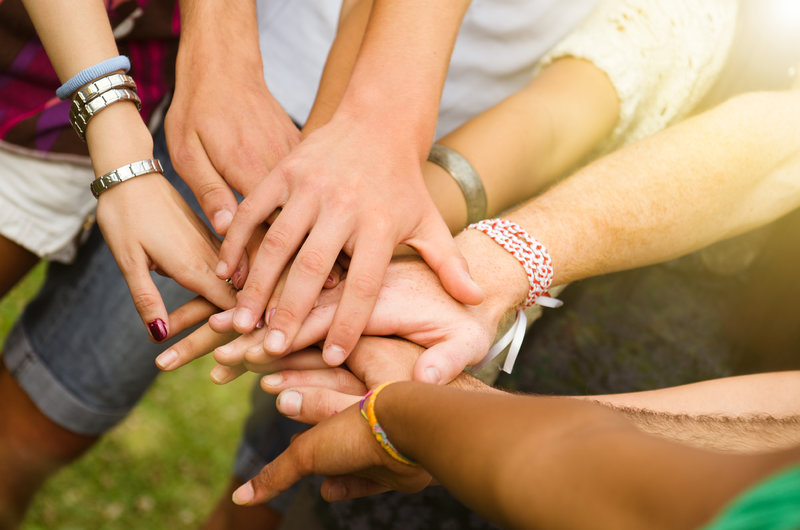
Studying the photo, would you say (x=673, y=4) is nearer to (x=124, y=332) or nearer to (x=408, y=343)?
(x=408, y=343)

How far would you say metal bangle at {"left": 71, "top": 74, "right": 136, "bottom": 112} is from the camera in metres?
1.11

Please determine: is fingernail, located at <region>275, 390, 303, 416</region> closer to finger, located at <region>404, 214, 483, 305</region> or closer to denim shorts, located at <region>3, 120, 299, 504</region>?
finger, located at <region>404, 214, 483, 305</region>

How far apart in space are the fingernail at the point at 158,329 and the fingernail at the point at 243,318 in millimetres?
154

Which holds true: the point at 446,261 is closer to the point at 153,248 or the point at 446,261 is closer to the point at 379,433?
the point at 379,433

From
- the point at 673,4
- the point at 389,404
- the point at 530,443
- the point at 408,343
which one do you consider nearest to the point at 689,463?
the point at 530,443

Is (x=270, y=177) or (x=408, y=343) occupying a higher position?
(x=270, y=177)

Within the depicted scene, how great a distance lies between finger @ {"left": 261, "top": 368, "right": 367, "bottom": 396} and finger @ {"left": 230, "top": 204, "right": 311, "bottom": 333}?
102 mm

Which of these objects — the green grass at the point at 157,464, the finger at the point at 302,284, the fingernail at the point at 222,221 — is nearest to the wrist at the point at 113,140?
the fingernail at the point at 222,221

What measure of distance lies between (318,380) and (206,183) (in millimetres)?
444

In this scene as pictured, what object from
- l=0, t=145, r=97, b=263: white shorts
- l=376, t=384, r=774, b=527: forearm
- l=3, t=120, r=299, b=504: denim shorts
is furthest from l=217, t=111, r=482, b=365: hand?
l=0, t=145, r=97, b=263: white shorts

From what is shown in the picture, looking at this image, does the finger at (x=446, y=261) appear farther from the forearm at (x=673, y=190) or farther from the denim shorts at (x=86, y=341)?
the denim shorts at (x=86, y=341)

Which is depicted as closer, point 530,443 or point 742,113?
point 530,443

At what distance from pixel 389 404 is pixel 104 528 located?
1.86m

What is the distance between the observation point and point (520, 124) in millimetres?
1355
